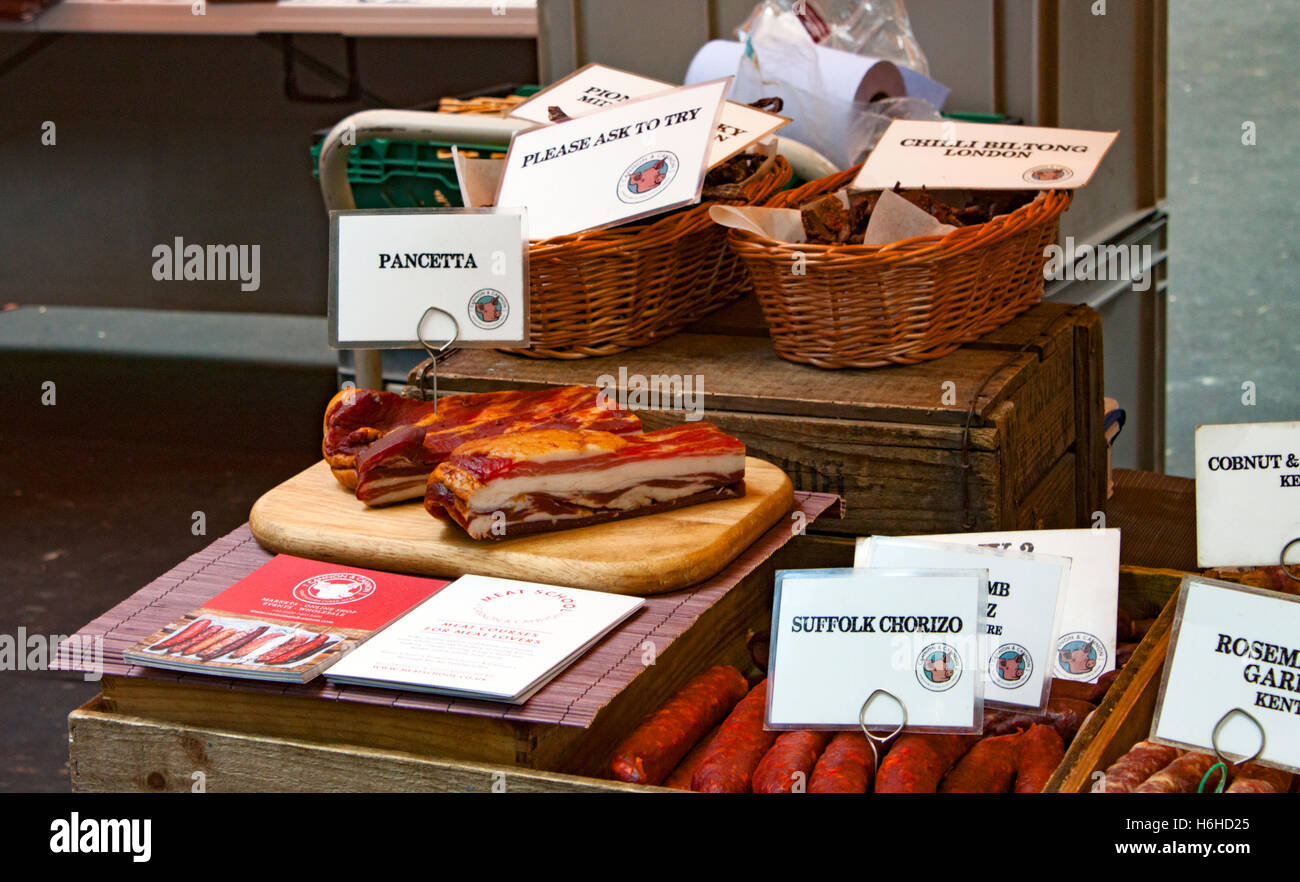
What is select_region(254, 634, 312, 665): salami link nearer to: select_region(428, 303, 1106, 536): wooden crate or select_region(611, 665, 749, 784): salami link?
Answer: select_region(611, 665, 749, 784): salami link

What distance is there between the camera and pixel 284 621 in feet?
4.84

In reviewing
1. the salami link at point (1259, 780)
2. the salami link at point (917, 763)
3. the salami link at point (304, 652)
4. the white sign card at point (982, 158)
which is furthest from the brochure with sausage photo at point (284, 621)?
the white sign card at point (982, 158)

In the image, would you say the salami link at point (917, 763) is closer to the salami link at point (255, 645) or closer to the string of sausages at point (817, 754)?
the string of sausages at point (817, 754)

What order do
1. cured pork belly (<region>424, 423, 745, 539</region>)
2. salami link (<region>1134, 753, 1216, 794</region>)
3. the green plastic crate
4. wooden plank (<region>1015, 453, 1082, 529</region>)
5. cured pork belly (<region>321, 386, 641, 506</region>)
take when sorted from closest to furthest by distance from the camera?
salami link (<region>1134, 753, 1216, 794</region>), cured pork belly (<region>424, 423, 745, 539</region>), cured pork belly (<region>321, 386, 641, 506</region>), wooden plank (<region>1015, 453, 1082, 529</region>), the green plastic crate

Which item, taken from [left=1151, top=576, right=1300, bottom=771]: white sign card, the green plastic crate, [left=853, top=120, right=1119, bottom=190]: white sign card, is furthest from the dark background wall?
[left=1151, top=576, right=1300, bottom=771]: white sign card

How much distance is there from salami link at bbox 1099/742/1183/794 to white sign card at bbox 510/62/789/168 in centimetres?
113

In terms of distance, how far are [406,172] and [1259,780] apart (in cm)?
281

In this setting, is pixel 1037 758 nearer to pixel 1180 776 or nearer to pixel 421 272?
pixel 1180 776

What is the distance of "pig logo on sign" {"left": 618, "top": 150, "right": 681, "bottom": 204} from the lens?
6.79 feet

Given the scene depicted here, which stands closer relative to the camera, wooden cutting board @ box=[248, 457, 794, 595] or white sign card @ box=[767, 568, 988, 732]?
white sign card @ box=[767, 568, 988, 732]

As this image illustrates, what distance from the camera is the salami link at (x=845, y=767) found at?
136cm

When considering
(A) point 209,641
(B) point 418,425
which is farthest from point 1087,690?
(A) point 209,641
